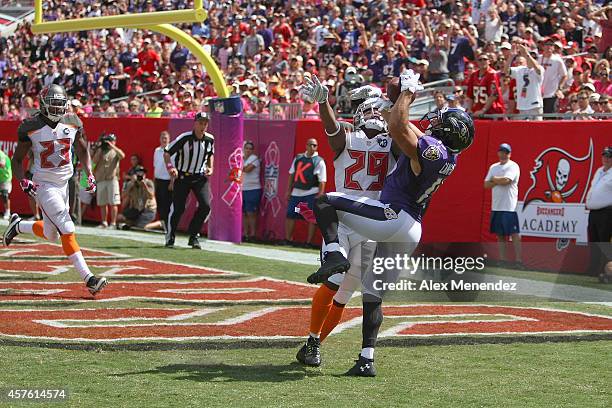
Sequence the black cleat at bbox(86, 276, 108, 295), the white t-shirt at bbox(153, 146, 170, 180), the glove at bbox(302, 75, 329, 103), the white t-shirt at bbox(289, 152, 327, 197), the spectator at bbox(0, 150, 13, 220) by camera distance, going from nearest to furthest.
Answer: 1. the glove at bbox(302, 75, 329, 103)
2. the black cleat at bbox(86, 276, 108, 295)
3. the white t-shirt at bbox(289, 152, 327, 197)
4. the white t-shirt at bbox(153, 146, 170, 180)
5. the spectator at bbox(0, 150, 13, 220)

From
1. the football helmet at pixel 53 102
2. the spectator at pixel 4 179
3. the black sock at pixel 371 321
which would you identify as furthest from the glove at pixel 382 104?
the spectator at pixel 4 179

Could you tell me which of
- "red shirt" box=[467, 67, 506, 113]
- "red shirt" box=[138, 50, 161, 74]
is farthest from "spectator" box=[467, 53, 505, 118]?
"red shirt" box=[138, 50, 161, 74]

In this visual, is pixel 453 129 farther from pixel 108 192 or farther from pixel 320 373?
pixel 108 192

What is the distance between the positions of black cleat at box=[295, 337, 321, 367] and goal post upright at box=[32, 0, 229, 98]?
27.1 ft

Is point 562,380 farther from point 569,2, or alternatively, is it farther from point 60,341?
point 569,2

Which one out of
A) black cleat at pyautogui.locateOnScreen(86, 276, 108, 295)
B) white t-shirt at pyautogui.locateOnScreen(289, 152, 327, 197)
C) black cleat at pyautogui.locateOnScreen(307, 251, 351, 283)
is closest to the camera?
black cleat at pyautogui.locateOnScreen(307, 251, 351, 283)

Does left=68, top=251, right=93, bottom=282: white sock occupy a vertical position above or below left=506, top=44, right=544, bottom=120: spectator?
below

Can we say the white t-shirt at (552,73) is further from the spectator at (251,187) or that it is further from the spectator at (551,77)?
the spectator at (251,187)

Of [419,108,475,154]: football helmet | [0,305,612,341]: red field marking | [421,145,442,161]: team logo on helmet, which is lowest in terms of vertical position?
[0,305,612,341]: red field marking

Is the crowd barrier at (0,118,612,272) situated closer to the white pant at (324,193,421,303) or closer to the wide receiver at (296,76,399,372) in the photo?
the wide receiver at (296,76,399,372)

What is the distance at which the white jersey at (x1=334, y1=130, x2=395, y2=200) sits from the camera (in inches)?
266

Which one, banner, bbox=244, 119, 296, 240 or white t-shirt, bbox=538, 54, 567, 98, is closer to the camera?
white t-shirt, bbox=538, 54, 567, 98

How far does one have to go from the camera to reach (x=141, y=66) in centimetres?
2259

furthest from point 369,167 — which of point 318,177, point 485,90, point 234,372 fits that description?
point 318,177
